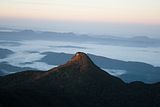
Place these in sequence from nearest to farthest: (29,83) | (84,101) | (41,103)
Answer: (41,103), (84,101), (29,83)

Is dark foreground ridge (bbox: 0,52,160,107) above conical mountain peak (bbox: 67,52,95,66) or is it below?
below

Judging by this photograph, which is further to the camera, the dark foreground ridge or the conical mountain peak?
the conical mountain peak

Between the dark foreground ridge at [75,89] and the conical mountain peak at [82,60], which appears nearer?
the dark foreground ridge at [75,89]

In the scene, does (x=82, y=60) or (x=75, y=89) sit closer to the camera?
(x=75, y=89)

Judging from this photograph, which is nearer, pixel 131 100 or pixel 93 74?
pixel 131 100

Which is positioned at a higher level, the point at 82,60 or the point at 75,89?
the point at 82,60

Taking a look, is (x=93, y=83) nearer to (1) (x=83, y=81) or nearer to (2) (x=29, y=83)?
(1) (x=83, y=81)

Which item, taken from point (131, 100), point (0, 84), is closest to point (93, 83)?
point (131, 100)

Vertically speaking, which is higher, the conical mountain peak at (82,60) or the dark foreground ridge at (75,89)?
the conical mountain peak at (82,60)
